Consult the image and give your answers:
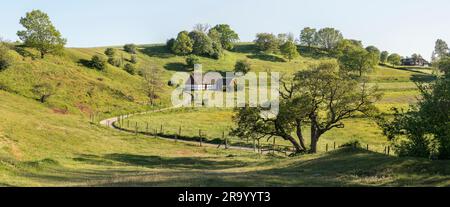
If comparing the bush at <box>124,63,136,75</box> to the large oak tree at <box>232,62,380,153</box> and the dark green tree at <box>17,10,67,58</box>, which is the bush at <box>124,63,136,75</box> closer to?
the dark green tree at <box>17,10,67,58</box>

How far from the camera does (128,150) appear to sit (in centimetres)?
5188

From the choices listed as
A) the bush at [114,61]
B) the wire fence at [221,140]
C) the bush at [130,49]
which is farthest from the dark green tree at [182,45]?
the wire fence at [221,140]

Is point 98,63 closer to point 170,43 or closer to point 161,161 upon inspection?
point 170,43

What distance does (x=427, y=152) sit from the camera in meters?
30.5

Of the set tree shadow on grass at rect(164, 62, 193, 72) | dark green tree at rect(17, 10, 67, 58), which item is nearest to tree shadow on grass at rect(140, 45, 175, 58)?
tree shadow on grass at rect(164, 62, 193, 72)

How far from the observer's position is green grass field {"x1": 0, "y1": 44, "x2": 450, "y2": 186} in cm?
2325

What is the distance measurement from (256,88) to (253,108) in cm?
7746

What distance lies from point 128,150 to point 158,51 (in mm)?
118680

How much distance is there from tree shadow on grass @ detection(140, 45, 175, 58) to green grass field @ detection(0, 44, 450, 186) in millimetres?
21583

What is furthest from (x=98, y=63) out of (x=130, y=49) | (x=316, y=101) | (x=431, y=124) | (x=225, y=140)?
(x=431, y=124)

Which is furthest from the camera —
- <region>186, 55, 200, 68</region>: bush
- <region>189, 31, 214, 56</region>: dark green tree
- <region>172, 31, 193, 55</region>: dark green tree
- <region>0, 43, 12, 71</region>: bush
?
<region>189, 31, 214, 56</region>: dark green tree

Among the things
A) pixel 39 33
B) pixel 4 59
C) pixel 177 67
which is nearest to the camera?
pixel 4 59
